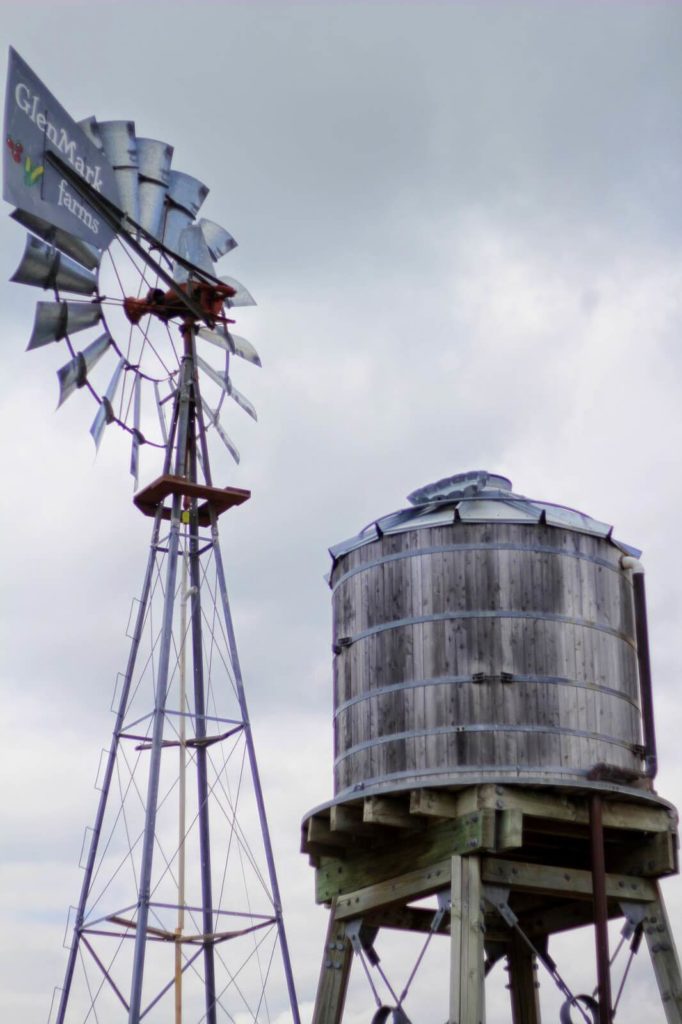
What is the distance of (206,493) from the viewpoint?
76.4 feet

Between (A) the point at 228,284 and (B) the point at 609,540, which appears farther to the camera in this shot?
(A) the point at 228,284

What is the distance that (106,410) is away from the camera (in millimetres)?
23062

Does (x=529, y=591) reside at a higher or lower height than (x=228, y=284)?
lower

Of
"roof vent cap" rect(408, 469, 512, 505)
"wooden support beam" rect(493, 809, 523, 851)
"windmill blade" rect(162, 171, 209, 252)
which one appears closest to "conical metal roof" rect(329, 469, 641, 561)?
"roof vent cap" rect(408, 469, 512, 505)

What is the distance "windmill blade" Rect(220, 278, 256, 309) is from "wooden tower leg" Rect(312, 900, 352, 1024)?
8.19 metres

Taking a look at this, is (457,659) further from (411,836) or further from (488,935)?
(488,935)

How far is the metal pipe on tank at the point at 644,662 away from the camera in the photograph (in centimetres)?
2006

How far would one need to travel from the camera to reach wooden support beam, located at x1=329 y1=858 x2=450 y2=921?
19.5 meters

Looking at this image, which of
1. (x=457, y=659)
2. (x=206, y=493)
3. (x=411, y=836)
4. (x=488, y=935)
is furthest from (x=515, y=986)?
(x=206, y=493)

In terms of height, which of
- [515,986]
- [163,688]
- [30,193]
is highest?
[30,193]

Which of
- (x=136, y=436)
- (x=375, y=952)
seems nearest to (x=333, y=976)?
(x=375, y=952)

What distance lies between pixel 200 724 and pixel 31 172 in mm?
7432

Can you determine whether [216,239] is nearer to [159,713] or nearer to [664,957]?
[159,713]

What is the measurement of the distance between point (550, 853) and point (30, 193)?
9.77 meters
